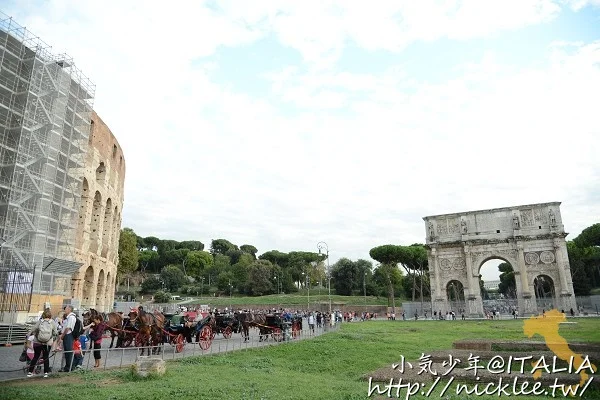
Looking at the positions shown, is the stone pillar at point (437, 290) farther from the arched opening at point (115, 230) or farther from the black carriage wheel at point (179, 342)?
the black carriage wheel at point (179, 342)

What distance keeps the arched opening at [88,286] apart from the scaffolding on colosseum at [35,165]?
3.75m

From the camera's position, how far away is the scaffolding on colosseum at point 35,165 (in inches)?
794

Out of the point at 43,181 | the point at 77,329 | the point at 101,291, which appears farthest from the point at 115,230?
the point at 77,329

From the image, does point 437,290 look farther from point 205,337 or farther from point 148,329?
point 148,329

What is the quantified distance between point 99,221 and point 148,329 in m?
21.6

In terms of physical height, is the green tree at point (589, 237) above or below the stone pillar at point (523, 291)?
above

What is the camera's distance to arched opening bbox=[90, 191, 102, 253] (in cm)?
3061

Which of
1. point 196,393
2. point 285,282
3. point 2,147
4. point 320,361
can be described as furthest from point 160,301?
point 196,393

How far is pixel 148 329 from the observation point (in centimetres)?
1253

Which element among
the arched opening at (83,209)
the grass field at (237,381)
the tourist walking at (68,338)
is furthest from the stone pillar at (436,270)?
the tourist walking at (68,338)

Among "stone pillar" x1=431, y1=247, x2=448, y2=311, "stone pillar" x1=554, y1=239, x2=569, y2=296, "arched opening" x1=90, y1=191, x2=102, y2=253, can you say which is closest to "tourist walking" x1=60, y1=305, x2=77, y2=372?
"arched opening" x1=90, y1=191, x2=102, y2=253

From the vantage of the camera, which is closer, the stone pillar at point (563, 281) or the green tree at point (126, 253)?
the stone pillar at point (563, 281)

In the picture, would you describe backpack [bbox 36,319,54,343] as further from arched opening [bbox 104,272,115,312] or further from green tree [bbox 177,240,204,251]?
green tree [bbox 177,240,204,251]

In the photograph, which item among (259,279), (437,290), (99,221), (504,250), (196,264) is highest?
(196,264)
